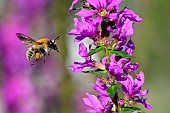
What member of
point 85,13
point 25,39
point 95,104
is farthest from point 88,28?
point 25,39

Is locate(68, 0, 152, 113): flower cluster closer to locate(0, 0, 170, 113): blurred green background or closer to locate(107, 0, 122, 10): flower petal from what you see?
locate(107, 0, 122, 10): flower petal

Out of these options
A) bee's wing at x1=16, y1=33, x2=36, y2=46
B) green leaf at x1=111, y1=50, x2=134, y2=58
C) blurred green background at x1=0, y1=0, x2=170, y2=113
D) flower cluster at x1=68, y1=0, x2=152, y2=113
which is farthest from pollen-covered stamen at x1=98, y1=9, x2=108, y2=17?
blurred green background at x1=0, y1=0, x2=170, y2=113

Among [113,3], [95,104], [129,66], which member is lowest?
[95,104]

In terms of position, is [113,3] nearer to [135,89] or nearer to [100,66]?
[100,66]

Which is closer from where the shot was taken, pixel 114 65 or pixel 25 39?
pixel 114 65

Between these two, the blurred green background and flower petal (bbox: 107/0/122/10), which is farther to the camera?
the blurred green background

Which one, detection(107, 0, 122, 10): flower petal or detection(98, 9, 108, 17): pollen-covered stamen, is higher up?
detection(107, 0, 122, 10): flower petal

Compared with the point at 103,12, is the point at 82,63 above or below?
below

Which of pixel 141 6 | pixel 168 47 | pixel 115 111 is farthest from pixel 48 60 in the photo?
pixel 168 47

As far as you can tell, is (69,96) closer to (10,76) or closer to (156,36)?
(10,76)
